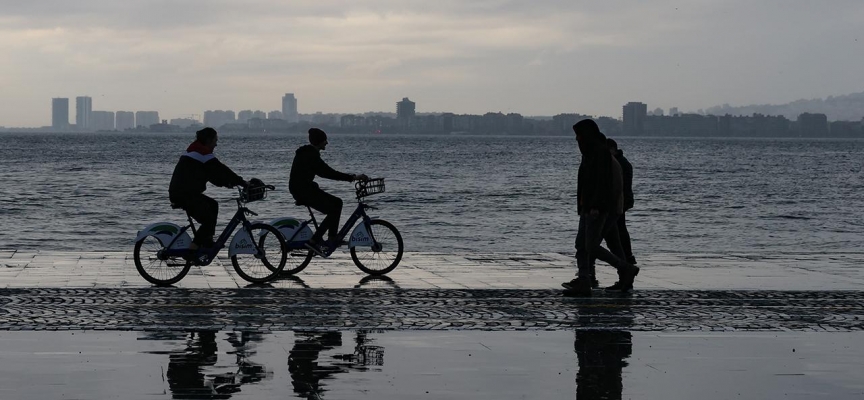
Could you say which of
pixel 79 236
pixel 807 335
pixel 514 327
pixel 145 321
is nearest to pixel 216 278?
pixel 145 321

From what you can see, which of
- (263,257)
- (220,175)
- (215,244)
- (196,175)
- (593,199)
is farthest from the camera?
(263,257)

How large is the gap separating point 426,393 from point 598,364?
5.09 ft

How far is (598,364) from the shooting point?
27.2ft

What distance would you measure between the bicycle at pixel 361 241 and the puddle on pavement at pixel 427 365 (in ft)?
16.6

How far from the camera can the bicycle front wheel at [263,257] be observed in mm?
14141

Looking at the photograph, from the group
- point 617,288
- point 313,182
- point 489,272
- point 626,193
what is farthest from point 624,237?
point 313,182

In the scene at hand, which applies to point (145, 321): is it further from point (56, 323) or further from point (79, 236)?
point (79, 236)

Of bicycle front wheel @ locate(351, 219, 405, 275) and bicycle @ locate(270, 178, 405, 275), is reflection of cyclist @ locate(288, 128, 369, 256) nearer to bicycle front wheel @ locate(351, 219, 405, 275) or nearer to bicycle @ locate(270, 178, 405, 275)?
bicycle @ locate(270, 178, 405, 275)

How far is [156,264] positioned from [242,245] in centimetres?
96

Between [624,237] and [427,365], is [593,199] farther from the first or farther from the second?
[427,365]

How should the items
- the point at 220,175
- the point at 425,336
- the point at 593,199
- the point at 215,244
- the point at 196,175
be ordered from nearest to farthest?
the point at 425,336 → the point at 593,199 → the point at 220,175 → the point at 196,175 → the point at 215,244

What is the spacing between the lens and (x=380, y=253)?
15188mm

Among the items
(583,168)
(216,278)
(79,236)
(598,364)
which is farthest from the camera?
(79,236)

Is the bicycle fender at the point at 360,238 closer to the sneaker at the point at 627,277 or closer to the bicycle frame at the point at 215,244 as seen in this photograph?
the bicycle frame at the point at 215,244
